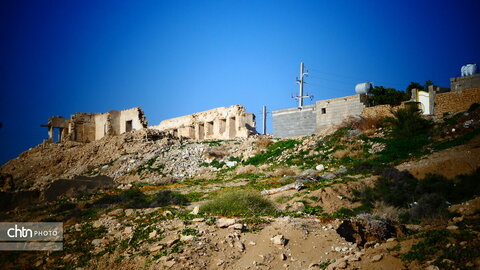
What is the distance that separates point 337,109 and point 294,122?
12.4 feet

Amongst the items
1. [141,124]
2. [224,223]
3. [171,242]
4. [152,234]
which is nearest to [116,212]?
[152,234]

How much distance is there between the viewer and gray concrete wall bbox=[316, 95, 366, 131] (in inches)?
950

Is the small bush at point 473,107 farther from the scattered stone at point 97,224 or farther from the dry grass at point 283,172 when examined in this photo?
the scattered stone at point 97,224

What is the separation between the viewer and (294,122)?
27641mm

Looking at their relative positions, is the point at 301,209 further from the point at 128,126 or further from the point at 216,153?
the point at 128,126

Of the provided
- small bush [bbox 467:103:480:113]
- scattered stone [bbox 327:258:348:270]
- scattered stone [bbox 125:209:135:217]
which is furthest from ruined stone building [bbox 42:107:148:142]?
scattered stone [bbox 327:258:348:270]

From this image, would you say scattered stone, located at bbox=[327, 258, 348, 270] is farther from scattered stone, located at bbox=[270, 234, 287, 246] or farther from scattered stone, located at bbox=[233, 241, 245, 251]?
scattered stone, located at bbox=[233, 241, 245, 251]

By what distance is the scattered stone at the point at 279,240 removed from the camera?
793 cm

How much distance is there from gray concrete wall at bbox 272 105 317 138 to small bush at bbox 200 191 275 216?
1572 cm

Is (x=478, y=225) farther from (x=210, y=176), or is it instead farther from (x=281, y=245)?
(x=210, y=176)

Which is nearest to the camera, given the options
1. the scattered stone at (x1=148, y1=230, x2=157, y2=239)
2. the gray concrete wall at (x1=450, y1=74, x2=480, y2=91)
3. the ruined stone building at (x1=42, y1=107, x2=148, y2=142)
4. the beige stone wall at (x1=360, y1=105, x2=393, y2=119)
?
the scattered stone at (x1=148, y1=230, x2=157, y2=239)

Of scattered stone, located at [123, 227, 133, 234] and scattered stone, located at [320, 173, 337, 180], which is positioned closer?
scattered stone, located at [123, 227, 133, 234]
